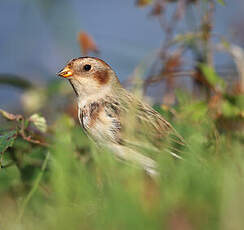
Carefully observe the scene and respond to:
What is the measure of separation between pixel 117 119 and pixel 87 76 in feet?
1.71

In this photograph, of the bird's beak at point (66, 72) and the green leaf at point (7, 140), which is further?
the bird's beak at point (66, 72)

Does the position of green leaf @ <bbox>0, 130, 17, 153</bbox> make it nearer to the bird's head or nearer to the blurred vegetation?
the blurred vegetation

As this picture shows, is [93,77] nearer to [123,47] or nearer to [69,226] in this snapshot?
[123,47]

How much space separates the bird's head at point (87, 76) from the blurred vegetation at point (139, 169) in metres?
0.32

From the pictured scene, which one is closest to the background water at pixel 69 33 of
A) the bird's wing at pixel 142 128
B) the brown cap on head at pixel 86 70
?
the brown cap on head at pixel 86 70

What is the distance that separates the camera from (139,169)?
2.59 meters

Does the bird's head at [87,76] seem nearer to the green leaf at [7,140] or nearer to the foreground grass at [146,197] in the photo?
the green leaf at [7,140]

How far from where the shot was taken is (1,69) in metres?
8.29

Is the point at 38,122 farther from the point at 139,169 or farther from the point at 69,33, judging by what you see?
the point at 139,169

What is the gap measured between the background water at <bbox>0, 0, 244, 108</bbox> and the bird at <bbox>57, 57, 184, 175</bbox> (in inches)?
16.8

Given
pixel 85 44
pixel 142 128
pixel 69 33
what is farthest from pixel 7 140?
pixel 85 44

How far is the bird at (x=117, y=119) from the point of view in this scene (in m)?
3.09

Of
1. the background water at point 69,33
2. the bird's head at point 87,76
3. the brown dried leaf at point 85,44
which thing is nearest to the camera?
the bird's head at point 87,76

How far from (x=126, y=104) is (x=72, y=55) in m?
0.81
